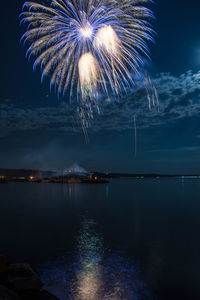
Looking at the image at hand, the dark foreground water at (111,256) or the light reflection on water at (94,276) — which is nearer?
the light reflection on water at (94,276)

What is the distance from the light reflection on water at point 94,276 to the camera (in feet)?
42.4

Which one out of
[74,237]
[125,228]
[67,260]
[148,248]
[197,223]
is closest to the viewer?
[67,260]

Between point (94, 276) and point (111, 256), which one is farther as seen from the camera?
point (111, 256)

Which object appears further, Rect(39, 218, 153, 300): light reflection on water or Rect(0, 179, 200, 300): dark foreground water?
Rect(0, 179, 200, 300): dark foreground water

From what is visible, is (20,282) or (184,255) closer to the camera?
(20,282)

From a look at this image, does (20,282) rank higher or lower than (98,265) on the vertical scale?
higher

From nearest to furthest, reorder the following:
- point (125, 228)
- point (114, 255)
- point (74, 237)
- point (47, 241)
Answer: point (114, 255) → point (47, 241) → point (74, 237) → point (125, 228)

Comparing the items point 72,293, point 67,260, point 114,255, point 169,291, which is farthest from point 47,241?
point 169,291

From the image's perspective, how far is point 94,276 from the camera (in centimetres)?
1527

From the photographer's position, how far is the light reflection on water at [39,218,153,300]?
12.9 meters

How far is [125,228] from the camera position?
101 ft

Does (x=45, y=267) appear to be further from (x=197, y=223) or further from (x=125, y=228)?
(x=197, y=223)

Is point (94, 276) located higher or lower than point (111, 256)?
higher

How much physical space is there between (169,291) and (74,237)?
14.5m
